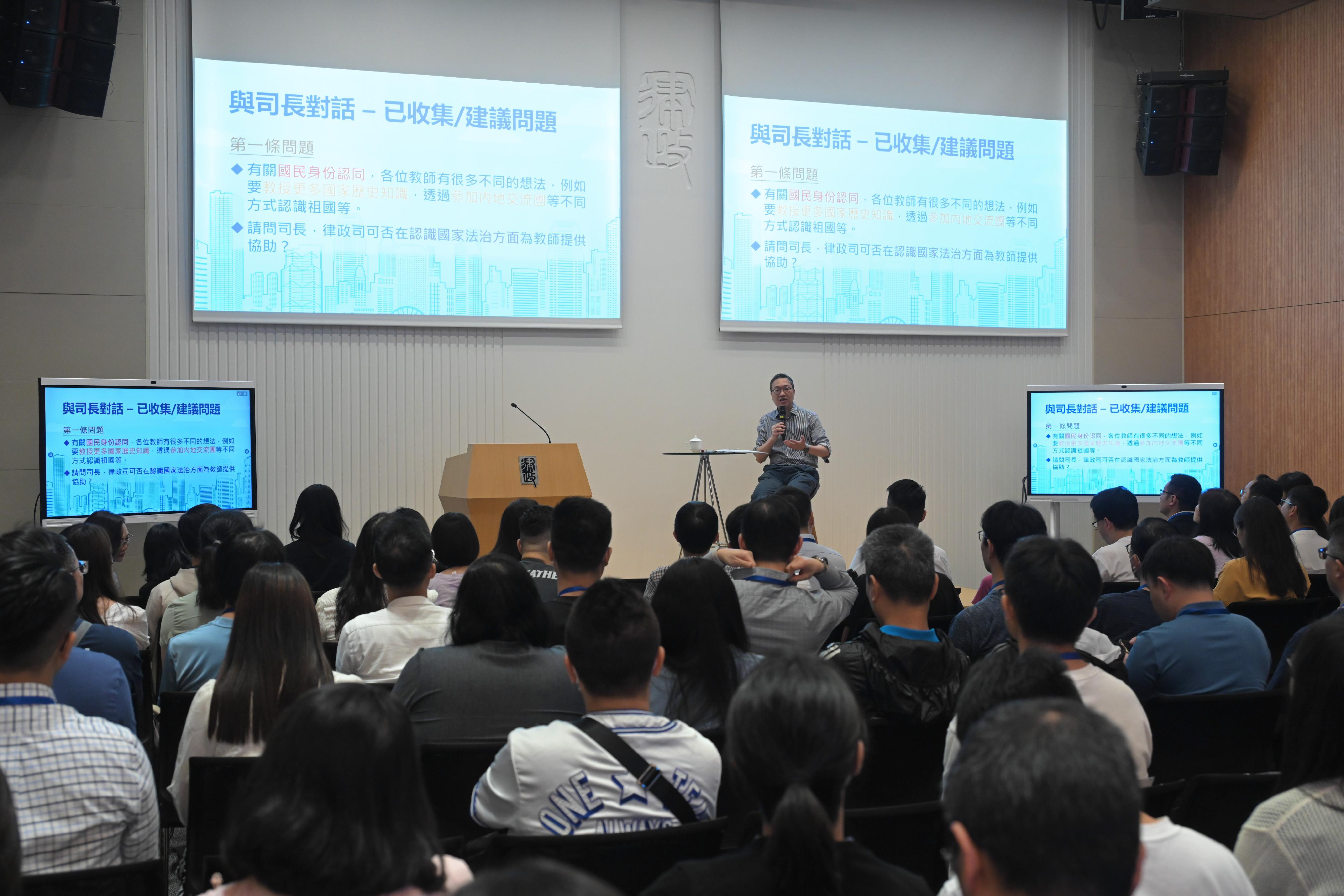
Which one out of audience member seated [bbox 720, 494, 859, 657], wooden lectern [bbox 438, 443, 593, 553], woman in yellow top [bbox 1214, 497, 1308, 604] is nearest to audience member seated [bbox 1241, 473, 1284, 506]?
woman in yellow top [bbox 1214, 497, 1308, 604]

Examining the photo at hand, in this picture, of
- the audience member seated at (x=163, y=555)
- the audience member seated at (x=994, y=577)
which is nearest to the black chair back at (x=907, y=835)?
the audience member seated at (x=994, y=577)

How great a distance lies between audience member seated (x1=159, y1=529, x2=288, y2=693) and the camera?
2.55 metres

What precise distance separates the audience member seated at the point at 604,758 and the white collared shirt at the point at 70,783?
55 centimetres

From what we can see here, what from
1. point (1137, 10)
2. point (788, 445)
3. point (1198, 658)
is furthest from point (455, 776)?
point (1137, 10)

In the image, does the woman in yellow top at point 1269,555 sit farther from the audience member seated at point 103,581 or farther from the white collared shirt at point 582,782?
the audience member seated at point 103,581

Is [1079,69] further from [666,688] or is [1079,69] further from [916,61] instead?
[666,688]

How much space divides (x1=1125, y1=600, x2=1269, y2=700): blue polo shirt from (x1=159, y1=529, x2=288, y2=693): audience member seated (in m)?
2.24

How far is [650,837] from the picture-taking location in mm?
1495

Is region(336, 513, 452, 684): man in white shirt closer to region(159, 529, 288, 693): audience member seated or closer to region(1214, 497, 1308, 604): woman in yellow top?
region(159, 529, 288, 693): audience member seated

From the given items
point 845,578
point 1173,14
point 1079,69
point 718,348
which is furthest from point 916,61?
point 845,578

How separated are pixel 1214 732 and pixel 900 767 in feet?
2.48

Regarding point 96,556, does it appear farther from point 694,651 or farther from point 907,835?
point 907,835

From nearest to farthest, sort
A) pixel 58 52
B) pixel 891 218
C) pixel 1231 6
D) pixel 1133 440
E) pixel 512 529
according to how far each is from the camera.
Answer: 1. pixel 512 529
2. pixel 58 52
3. pixel 1231 6
4. pixel 1133 440
5. pixel 891 218

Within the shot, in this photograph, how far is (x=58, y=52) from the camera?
5.64 metres
